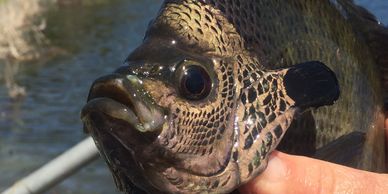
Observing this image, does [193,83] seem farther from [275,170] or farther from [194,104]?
[275,170]

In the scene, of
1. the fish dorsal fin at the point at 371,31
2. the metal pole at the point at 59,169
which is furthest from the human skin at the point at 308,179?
the metal pole at the point at 59,169

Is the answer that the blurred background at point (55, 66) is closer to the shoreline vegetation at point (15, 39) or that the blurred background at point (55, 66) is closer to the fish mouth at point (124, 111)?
the shoreline vegetation at point (15, 39)

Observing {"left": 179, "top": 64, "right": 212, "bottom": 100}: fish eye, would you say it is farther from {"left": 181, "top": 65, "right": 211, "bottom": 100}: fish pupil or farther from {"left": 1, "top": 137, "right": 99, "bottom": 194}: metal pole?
{"left": 1, "top": 137, "right": 99, "bottom": 194}: metal pole

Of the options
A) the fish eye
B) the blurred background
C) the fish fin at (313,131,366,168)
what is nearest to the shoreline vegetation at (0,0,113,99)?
the blurred background

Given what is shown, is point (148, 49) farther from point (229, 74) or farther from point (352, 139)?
point (352, 139)

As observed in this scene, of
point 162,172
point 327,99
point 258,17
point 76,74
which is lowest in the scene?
point 76,74

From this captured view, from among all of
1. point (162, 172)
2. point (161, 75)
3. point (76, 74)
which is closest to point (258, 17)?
point (161, 75)
